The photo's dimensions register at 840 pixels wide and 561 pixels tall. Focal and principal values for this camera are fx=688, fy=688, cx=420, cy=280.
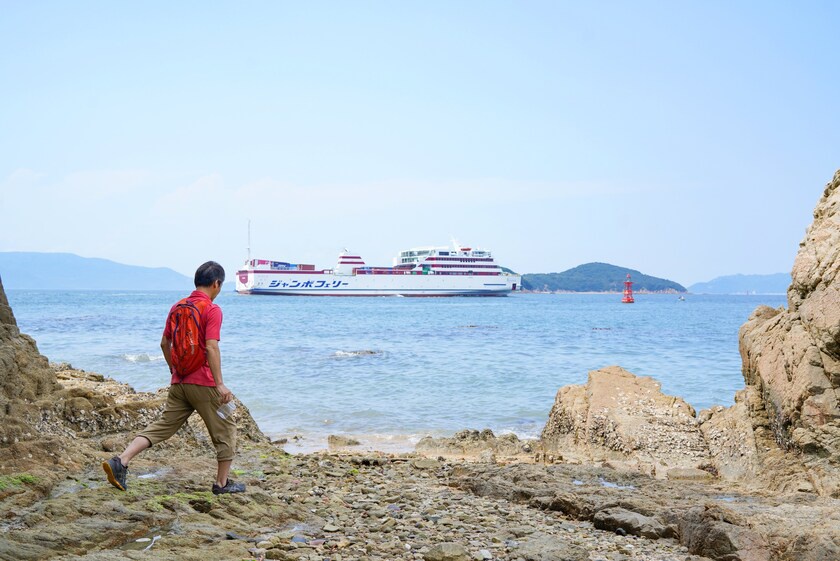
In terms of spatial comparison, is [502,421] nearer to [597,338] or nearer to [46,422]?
[46,422]

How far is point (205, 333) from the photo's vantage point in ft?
14.0

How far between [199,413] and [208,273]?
0.89m

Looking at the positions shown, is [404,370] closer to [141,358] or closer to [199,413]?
[141,358]

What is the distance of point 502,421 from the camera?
1070cm

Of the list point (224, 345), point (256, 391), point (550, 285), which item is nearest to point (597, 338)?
point (224, 345)

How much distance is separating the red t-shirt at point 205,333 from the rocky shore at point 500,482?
2.24 ft

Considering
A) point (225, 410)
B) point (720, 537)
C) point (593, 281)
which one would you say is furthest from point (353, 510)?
point (593, 281)

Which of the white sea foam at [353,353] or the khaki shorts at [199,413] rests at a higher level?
the khaki shorts at [199,413]

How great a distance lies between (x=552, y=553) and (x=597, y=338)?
24.8 meters

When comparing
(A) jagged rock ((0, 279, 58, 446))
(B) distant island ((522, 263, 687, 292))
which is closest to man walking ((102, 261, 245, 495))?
(A) jagged rock ((0, 279, 58, 446))

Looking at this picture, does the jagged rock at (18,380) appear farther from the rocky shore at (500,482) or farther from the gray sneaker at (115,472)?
the gray sneaker at (115,472)

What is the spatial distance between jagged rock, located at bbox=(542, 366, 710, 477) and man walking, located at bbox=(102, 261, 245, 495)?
4.14 meters

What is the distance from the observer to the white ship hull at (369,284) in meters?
86.0

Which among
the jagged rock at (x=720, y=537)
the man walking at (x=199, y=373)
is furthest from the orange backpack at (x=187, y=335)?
the jagged rock at (x=720, y=537)
